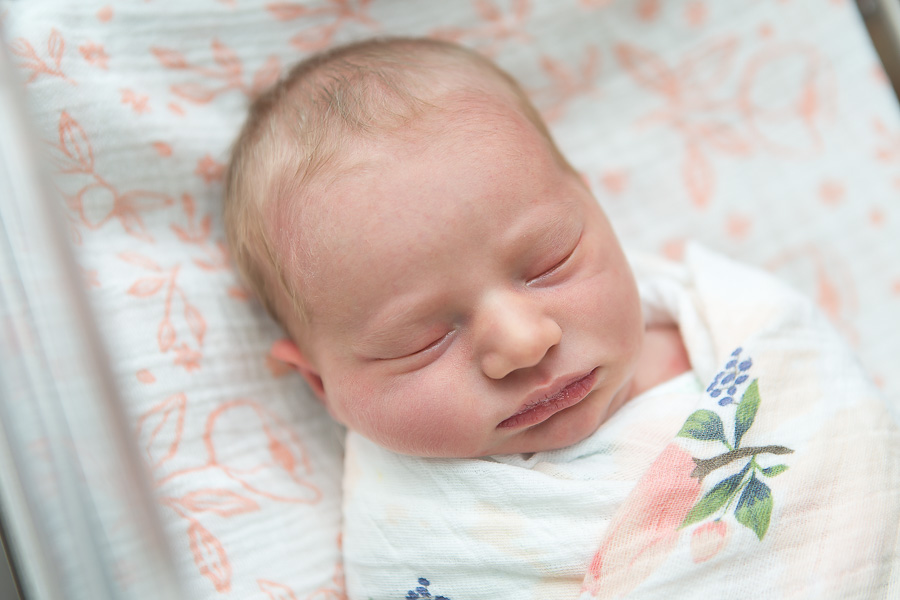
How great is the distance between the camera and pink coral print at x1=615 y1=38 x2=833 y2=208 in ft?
4.10

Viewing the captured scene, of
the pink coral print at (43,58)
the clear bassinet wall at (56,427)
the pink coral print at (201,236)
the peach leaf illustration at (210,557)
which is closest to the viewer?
the clear bassinet wall at (56,427)

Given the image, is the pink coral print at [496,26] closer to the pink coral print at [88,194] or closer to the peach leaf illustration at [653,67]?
the peach leaf illustration at [653,67]

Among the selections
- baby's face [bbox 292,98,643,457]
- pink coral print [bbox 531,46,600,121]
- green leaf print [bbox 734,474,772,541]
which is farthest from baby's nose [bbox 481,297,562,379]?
pink coral print [bbox 531,46,600,121]

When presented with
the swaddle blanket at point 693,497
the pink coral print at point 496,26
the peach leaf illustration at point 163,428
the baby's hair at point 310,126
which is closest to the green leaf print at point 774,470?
the swaddle blanket at point 693,497

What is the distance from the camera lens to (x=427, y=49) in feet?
3.15

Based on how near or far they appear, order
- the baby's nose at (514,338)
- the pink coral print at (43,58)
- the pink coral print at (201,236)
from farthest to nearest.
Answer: the pink coral print at (201,236)
the pink coral print at (43,58)
the baby's nose at (514,338)

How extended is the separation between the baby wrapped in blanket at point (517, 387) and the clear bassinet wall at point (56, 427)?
11.4 inches

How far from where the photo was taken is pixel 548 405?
810mm

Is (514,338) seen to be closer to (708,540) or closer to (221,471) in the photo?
(708,540)

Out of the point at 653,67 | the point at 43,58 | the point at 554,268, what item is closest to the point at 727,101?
the point at 653,67

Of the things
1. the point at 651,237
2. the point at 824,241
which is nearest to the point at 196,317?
the point at 651,237

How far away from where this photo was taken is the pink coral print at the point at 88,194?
960 mm

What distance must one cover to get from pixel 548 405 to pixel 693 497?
0.18m

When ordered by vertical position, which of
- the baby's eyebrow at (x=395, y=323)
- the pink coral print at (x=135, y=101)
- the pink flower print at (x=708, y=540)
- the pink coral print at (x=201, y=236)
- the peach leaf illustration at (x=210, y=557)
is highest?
the pink coral print at (x=135, y=101)
